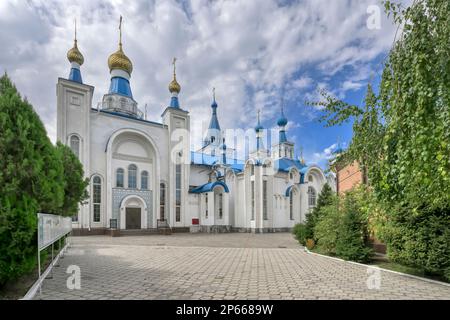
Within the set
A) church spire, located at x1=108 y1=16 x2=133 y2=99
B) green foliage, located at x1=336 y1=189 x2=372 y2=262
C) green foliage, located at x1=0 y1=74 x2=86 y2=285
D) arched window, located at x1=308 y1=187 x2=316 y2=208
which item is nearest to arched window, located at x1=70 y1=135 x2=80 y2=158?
church spire, located at x1=108 y1=16 x2=133 y2=99

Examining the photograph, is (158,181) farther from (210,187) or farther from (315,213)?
(315,213)

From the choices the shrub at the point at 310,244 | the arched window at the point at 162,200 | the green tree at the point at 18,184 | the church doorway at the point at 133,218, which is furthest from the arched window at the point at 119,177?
the green tree at the point at 18,184

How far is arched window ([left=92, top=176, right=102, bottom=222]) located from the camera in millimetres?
21359

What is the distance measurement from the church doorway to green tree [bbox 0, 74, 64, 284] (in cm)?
1853

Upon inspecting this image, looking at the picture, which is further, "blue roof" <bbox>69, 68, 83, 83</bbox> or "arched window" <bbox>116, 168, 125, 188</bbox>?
"blue roof" <bbox>69, 68, 83, 83</bbox>

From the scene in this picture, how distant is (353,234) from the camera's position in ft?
28.0

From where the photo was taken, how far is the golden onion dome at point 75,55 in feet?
79.4

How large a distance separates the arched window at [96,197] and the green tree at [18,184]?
56.8 ft

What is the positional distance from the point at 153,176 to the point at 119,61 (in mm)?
13200

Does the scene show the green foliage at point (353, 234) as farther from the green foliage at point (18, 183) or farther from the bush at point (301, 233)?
the green foliage at point (18, 183)

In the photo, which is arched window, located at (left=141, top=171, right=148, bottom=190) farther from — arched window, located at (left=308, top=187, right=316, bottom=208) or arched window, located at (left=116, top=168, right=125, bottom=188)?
arched window, located at (left=308, top=187, right=316, bottom=208)
